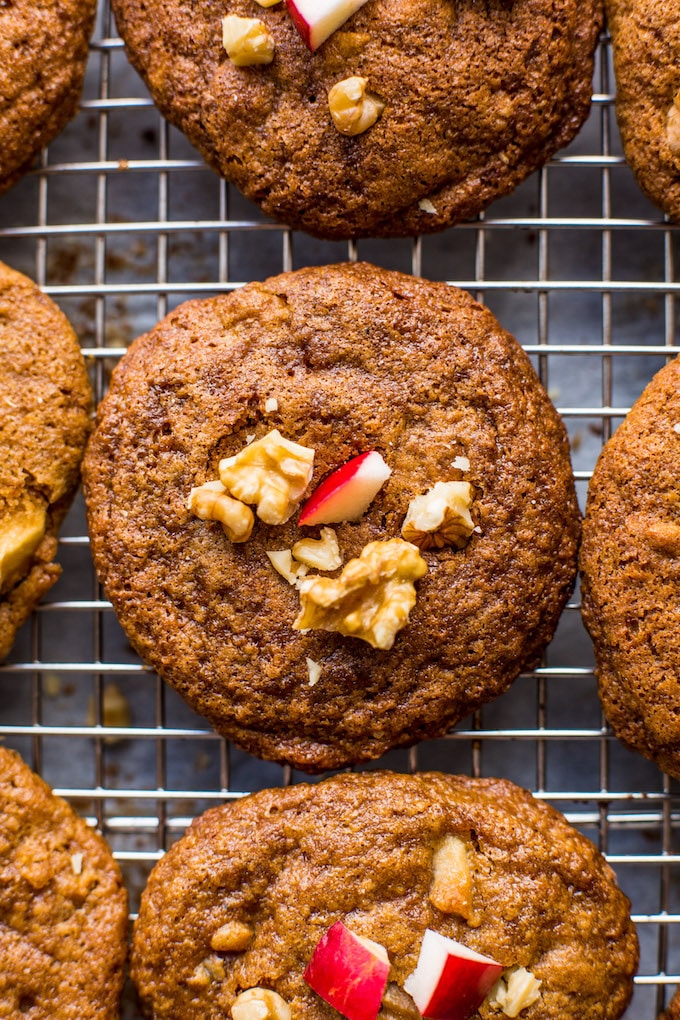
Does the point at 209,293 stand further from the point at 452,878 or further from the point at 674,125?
the point at 452,878

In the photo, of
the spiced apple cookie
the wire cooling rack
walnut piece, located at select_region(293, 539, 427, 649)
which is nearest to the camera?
walnut piece, located at select_region(293, 539, 427, 649)

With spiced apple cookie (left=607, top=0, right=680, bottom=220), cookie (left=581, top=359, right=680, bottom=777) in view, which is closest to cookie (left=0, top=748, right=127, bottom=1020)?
cookie (left=581, top=359, right=680, bottom=777)

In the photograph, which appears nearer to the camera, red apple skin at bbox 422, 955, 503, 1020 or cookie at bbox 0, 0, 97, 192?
red apple skin at bbox 422, 955, 503, 1020

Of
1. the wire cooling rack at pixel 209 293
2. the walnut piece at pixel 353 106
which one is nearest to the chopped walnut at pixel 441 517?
the wire cooling rack at pixel 209 293

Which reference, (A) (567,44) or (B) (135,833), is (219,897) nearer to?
(B) (135,833)

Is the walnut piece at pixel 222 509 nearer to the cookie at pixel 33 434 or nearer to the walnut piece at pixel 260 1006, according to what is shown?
the cookie at pixel 33 434

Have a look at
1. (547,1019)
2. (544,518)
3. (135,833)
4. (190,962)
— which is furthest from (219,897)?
(544,518)

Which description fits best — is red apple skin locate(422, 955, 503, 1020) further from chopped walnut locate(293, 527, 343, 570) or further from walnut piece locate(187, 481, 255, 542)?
walnut piece locate(187, 481, 255, 542)
